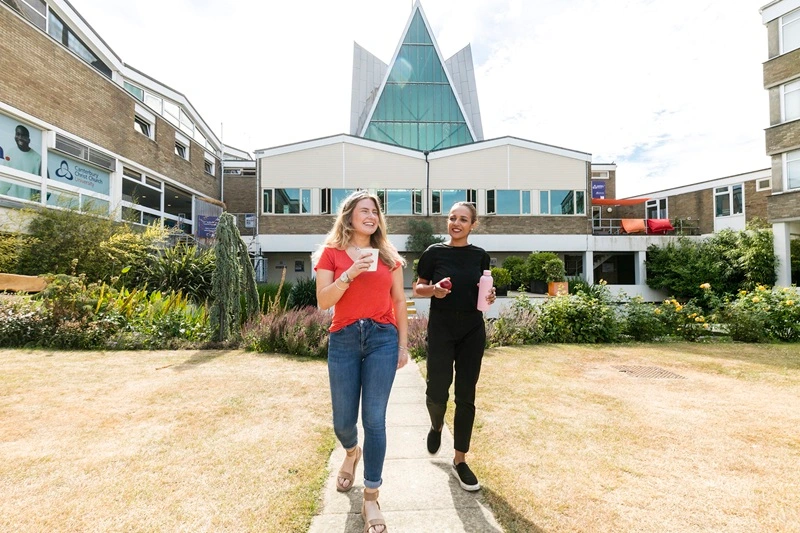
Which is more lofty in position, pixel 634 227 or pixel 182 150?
pixel 182 150

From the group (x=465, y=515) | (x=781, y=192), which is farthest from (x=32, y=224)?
(x=781, y=192)

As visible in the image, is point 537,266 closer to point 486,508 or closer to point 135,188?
point 486,508

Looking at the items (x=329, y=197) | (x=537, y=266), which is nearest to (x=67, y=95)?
(x=329, y=197)

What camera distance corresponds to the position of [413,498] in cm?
249

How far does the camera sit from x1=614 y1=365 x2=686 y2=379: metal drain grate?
590 centimetres

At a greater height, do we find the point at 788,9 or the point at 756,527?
the point at 788,9

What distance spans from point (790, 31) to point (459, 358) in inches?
918

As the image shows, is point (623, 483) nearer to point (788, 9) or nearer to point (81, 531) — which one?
point (81, 531)

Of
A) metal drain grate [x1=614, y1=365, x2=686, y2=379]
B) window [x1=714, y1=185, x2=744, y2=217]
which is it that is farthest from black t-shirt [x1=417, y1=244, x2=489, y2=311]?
window [x1=714, y1=185, x2=744, y2=217]

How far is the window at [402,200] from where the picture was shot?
20000mm

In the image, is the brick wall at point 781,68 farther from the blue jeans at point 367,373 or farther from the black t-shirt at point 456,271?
the blue jeans at point 367,373

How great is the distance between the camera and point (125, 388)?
487cm

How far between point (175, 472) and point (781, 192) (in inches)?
904

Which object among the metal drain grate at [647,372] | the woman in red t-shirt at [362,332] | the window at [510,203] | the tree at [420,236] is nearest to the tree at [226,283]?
the woman in red t-shirt at [362,332]
